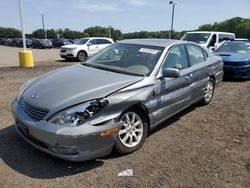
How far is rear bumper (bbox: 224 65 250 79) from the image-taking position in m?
9.27

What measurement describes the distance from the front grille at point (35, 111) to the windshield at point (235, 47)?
8894 millimetres

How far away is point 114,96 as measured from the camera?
3.53 m

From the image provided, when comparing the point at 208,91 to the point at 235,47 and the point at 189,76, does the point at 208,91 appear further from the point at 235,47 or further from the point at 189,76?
the point at 235,47

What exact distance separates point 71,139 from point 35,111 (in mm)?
684

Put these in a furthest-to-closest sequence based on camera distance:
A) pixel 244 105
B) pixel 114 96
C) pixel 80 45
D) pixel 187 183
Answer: pixel 80 45 < pixel 244 105 < pixel 114 96 < pixel 187 183

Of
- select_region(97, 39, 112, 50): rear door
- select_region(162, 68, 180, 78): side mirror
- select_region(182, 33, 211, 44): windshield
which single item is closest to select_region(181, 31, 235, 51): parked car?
select_region(182, 33, 211, 44): windshield

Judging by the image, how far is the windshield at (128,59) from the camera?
4305 mm

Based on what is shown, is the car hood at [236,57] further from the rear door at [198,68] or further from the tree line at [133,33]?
the tree line at [133,33]

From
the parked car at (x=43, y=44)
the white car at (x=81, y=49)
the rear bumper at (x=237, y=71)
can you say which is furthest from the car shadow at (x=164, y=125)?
the parked car at (x=43, y=44)

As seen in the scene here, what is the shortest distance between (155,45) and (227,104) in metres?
2.85

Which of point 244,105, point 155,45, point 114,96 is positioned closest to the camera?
point 114,96

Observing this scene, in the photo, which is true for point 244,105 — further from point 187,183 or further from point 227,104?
point 187,183

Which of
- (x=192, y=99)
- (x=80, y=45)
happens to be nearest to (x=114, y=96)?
(x=192, y=99)

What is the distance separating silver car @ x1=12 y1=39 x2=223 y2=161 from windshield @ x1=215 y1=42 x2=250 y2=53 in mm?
5928
